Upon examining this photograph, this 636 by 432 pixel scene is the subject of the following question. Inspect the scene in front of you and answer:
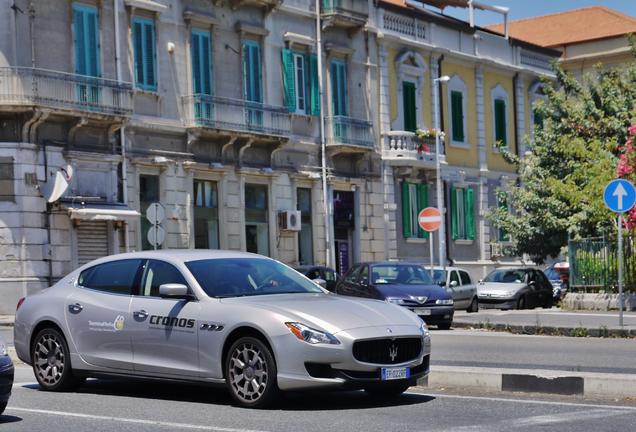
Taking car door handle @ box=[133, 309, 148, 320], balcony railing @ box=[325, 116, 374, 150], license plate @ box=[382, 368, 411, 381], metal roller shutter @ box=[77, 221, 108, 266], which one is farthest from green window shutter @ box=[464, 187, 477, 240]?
license plate @ box=[382, 368, 411, 381]

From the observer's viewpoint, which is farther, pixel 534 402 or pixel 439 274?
pixel 439 274

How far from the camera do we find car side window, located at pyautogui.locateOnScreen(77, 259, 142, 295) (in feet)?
45.8

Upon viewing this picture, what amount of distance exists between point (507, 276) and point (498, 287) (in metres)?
0.91

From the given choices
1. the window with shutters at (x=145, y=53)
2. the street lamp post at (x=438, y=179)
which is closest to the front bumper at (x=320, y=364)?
the window with shutters at (x=145, y=53)

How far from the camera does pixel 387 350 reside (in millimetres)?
12461

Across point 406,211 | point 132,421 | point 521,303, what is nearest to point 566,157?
point 521,303

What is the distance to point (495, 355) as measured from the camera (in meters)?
19.5

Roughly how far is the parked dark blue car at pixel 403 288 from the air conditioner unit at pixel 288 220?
43.1 ft

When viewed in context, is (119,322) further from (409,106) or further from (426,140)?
(426,140)

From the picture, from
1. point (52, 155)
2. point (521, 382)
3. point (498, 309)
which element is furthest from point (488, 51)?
point (521, 382)

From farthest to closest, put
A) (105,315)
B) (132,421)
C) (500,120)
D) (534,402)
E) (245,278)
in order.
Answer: (500,120), (105,315), (245,278), (534,402), (132,421)

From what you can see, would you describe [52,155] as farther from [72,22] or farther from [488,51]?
[488,51]

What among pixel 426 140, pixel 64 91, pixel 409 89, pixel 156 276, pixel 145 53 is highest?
pixel 409 89

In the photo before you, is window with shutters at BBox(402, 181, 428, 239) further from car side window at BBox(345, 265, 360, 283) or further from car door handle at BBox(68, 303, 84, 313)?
car door handle at BBox(68, 303, 84, 313)
